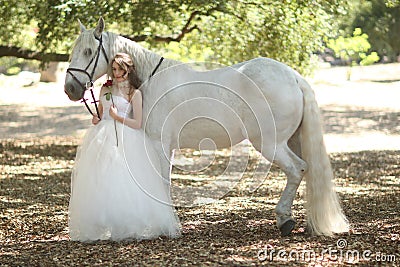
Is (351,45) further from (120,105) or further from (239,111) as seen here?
(120,105)

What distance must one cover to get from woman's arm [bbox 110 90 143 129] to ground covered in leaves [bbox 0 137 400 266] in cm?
90

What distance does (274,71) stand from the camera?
476 centimetres

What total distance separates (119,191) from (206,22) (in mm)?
7712

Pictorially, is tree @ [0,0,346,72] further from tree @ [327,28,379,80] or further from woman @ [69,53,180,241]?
tree @ [327,28,379,80]

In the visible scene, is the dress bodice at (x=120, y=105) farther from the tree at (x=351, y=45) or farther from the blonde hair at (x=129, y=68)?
the tree at (x=351, y=45)

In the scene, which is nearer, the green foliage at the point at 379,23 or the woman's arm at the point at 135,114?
the woman's arm at the point at 135,114

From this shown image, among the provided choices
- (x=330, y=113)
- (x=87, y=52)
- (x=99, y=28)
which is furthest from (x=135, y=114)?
(x=330, y=113)

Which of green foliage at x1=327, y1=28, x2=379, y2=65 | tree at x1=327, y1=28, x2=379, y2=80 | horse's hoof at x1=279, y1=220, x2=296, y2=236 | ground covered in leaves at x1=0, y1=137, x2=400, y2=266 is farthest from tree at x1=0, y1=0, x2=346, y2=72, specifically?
green foliage at x1=327, y1=28, x2=379, y2=65

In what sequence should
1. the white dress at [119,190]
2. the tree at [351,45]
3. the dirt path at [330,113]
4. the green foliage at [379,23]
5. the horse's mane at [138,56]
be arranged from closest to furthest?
the white dress at [119,190], the horse's mane at [138,56], the dirt path at [330,113], the green foliage at [379,23], the tree at [351,45]

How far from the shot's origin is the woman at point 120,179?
4.60m

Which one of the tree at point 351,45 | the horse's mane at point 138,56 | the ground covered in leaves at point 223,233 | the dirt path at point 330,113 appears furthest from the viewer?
the tree at point 351,45

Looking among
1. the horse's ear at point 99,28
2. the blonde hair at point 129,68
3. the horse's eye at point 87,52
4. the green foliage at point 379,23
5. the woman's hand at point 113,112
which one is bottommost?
the green foliage at point 379,23

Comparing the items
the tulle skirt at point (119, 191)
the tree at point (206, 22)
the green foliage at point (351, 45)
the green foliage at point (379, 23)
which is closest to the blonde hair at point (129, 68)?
the tulle skirt at point (119, 191)

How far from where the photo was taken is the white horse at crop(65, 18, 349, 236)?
4.71 m
